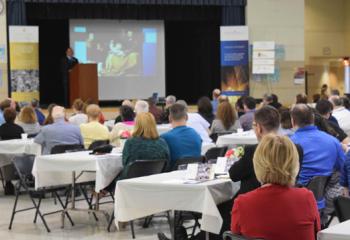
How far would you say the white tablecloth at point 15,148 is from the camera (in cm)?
950

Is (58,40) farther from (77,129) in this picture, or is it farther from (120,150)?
(120,150)

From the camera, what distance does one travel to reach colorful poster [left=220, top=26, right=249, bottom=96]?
18.6 m

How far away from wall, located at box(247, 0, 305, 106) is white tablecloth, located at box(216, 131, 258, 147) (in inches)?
370

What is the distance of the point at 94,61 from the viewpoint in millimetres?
19625

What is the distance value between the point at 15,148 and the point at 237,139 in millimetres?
2880

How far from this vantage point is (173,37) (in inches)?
864

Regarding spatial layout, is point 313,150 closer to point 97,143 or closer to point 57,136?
point 97,143

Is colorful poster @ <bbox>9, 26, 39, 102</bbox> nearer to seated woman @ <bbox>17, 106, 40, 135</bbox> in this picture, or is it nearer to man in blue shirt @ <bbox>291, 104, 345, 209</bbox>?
seated woman @ <bbox>17, 106, 40, 135</bbox>

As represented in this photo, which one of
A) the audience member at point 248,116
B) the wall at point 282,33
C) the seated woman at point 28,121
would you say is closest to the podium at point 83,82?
the wall at point 282,33

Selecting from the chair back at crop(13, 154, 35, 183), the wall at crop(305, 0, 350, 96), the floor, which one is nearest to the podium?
the wall at crop(305, 0, 350, 96)

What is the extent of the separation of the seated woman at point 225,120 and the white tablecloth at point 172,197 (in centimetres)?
500

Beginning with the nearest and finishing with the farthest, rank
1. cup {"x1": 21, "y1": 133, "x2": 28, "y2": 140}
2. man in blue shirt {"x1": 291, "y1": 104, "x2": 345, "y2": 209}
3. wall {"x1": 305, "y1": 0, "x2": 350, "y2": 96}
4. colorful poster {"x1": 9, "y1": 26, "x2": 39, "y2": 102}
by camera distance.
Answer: man in blue shirt {"x1": 291, "y1": 104, "x2": 345, "y2": 209} < cup {"x1": 21, "y1": 133, "x2": 28, "y2": 140} < colorful poster {"x1": 9, "y1": 26, "x2": 39, "y2": 102} < wall {"x1": 305, "y1": 0, "x2": 350, "y2": 96}

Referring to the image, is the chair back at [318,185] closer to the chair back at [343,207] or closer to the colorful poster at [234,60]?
the chair back at [343,207]

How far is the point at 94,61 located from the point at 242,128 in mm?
9285
